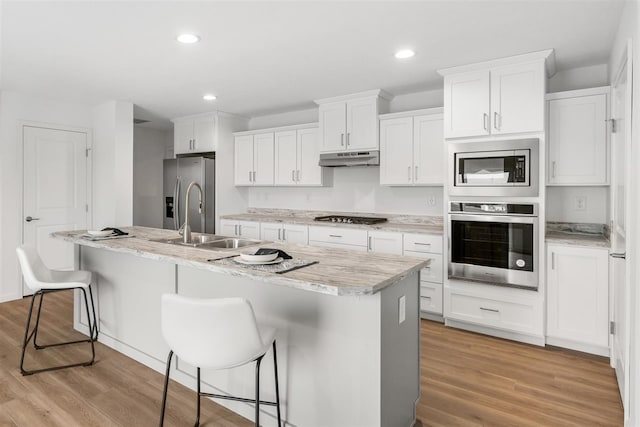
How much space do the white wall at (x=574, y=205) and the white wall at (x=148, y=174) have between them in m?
5.97

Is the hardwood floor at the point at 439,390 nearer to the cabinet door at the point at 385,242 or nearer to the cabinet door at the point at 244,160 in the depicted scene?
the cabinet door at the point at 385,242

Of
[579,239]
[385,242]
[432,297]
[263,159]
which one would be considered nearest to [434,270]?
[432,297]

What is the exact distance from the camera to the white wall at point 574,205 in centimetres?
338

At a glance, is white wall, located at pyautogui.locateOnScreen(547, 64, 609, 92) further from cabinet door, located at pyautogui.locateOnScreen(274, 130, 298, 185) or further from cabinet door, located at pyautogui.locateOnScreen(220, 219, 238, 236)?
cabinet door, located at pyautogui.locateOnScreen(220, 219, 238, 236)

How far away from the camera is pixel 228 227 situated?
534 cm

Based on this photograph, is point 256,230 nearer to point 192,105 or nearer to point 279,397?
point 192,105

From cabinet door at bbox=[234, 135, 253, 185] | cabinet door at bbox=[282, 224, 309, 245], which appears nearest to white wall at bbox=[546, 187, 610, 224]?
cabinet door at bbox=[282, 224, 309, 245]

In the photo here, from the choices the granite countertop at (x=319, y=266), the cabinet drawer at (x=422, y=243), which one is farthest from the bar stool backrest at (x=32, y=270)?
the cabinet drawer at (x=422, y=243)

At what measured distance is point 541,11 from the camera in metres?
2.43

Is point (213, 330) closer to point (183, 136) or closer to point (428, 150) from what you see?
point (428, 150)

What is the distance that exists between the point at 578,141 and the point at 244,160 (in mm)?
3993

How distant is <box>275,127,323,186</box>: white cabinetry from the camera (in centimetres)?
487

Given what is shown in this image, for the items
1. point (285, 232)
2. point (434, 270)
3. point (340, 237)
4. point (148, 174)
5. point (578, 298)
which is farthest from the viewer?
point (148, 174)

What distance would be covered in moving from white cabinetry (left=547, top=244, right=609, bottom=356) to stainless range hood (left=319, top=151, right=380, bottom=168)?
1910 millimetres
